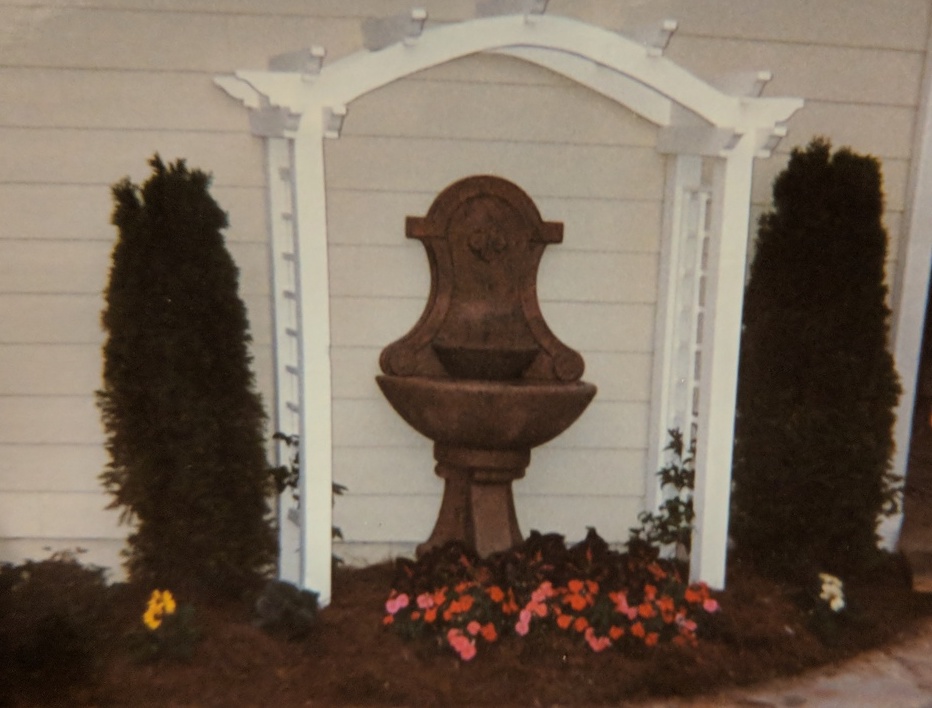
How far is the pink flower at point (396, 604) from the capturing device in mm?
3730

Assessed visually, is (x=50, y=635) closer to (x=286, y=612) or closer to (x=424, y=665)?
(x=286, y=612)

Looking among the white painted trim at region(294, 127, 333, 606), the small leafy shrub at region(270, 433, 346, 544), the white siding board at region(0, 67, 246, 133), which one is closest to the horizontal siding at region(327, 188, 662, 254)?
the white siding board at region(0, 67, 246, 133)

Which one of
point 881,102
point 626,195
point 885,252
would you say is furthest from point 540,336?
point 881,102

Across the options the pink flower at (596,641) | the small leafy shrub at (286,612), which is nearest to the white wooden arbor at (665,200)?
the small leafy shrub at (286,612)

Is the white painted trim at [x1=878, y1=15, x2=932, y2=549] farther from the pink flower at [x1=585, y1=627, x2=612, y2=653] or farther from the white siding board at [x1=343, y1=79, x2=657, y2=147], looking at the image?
the pink flower at [x1=585, y1=627, x2=612, y2=653]

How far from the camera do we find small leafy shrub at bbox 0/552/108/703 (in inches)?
128

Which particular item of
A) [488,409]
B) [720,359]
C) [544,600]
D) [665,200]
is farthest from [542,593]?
[665,200]

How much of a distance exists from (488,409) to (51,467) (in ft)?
6.37

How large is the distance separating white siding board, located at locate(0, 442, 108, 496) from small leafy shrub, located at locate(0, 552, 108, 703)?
1.62 feet

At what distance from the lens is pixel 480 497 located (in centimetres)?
416

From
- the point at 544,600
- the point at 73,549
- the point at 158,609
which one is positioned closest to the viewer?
the point at 158,609

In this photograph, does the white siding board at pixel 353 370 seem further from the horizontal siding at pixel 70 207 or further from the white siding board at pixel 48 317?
the white siding board at pixel 48 317

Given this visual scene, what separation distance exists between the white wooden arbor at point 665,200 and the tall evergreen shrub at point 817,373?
0.95ft

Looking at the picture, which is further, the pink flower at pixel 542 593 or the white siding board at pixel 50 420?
the white siding board at pixel 50 420
